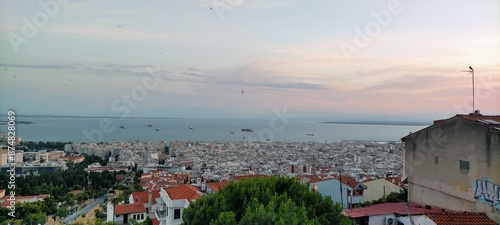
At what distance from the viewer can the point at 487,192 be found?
7770 millimetres

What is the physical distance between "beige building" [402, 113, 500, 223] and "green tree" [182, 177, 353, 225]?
346 cm

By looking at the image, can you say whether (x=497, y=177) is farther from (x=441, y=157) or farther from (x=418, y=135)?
(x=418, y=135)

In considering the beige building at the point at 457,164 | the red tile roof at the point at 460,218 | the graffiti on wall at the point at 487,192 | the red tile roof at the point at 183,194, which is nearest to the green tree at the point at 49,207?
the red tile roof at the point at 183,194

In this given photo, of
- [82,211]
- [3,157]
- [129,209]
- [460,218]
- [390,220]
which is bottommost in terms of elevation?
[82,211]

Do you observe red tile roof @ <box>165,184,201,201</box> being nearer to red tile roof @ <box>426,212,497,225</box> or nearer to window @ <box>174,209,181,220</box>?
window @ <box>174,209,181,220</box>

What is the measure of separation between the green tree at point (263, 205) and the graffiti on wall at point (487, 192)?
3.41 meters

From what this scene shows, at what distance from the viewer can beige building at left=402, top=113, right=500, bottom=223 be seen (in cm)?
773

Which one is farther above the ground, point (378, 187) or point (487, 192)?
point (487, 192)

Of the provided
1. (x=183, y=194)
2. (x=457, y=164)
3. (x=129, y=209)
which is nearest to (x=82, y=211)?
(x=129, y=209)

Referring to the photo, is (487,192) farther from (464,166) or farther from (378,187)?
(378,187)

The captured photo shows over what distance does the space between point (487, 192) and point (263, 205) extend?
5.01 meters

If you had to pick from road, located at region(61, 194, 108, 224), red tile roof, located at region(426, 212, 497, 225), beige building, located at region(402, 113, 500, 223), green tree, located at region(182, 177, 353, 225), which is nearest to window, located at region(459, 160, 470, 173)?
beige building, located at region(402, 113, 500, 223)

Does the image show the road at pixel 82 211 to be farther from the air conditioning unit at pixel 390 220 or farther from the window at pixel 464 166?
the window at pixel 464 166

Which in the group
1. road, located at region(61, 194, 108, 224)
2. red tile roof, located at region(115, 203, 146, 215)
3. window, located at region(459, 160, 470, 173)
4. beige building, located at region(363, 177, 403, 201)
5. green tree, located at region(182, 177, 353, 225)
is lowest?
road, located at region(61, 194, 108, 224)
